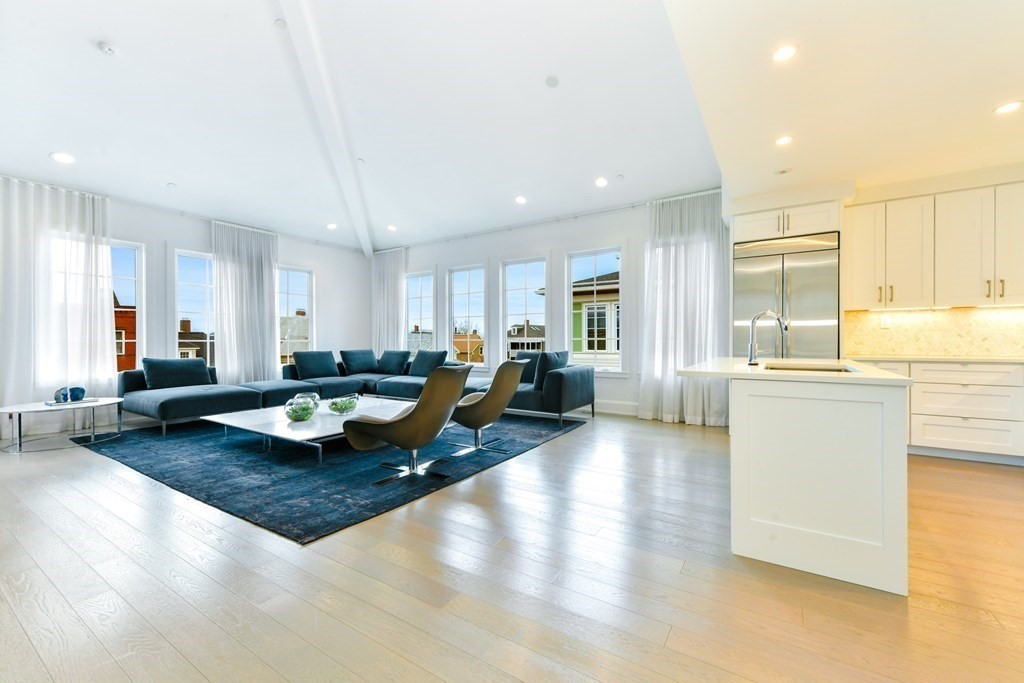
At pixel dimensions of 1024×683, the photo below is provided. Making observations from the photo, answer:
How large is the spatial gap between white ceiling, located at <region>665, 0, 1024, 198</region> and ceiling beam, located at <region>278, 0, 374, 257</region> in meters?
2.92

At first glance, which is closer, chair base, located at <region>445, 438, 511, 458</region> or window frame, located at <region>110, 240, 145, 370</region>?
chair base, located at <region>445, 438, 511, 458</region>

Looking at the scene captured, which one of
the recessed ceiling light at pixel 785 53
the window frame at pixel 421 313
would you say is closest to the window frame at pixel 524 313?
the window frame at pixel 421 313

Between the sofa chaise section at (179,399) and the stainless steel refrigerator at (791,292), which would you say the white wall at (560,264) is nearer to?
the stainless steel refrigerator at (791,292)

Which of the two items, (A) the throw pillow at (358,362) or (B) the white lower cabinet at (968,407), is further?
(A) the throw pillow at (358,362)

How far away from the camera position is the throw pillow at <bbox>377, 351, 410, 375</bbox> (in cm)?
720

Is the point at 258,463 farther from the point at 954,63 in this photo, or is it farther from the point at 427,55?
the point at 954,63

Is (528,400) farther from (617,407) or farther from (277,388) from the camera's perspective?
(277,388)

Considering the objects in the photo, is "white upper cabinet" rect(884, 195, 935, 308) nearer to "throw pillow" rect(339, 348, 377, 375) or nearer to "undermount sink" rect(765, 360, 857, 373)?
"undermount sink" rect(765, 360, 857, 373)

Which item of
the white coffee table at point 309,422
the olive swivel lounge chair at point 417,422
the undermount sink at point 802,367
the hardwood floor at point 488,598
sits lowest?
the hardwood floor at point 488,598

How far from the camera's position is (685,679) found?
1.27 m

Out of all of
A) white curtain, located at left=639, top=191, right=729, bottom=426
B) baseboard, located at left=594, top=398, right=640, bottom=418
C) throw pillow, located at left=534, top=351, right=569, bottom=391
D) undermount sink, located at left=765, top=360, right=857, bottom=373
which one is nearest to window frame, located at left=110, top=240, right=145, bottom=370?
throw pillow, located at left=534, top=351, right=569, bottom=391

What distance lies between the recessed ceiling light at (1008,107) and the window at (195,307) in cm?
834

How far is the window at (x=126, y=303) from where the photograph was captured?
213 inches

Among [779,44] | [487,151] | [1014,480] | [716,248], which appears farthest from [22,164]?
[1014,480]
